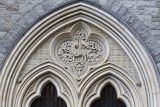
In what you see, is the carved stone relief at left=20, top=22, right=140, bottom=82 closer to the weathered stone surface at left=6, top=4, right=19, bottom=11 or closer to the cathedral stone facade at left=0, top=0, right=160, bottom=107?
the cathedral stone facade at left=0, top=0, right=160, bottom=107

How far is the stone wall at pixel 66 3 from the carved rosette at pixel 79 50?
523 millimetres

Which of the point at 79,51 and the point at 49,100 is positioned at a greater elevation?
the point at 79,51

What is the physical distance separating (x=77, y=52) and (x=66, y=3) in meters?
0.88

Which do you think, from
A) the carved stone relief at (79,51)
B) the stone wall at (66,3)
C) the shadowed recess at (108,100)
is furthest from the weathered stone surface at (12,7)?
the shadowed recess at (108,100)

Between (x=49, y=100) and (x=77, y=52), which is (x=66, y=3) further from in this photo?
(x=49, y=100)

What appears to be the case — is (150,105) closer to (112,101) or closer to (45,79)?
(112,101)

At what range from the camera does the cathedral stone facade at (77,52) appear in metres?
7.64

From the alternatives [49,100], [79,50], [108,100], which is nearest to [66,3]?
[79,50]

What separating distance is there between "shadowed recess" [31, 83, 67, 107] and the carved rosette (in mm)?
505

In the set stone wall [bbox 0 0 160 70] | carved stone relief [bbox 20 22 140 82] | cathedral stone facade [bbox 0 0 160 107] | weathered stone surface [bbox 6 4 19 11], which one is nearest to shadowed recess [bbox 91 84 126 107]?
cathedral stone facade [bbox 0 0 160 107]

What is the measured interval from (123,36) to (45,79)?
155 cm

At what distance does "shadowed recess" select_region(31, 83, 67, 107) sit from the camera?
25.8 ft

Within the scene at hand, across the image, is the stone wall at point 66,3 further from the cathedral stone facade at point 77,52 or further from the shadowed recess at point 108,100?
the shadowed recess at point 108,100

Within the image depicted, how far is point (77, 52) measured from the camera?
7906mm
